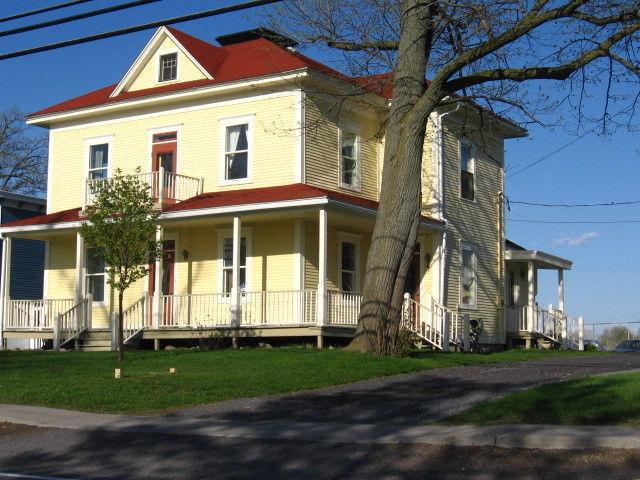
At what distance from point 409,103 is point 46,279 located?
1433 centimetres

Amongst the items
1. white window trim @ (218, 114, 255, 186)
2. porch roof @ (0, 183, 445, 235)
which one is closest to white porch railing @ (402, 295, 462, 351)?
porch roof @ (0, 183, 445, 235)

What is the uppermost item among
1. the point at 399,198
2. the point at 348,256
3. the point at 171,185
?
the point at 171,185

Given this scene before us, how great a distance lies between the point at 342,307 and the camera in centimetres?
2491

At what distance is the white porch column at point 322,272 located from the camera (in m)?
23.4

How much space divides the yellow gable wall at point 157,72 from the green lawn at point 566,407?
1698 cm

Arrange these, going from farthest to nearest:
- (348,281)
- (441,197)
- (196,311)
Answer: (441,197) < (348,281) < (196,311)

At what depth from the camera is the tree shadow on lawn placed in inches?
377

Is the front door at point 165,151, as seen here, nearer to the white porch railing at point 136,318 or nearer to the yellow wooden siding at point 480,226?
the white porch railing at point 136,318

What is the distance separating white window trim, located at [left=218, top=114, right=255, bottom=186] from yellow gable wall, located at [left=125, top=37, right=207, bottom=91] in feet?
5.51

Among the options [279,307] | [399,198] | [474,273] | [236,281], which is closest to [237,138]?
[236,281]

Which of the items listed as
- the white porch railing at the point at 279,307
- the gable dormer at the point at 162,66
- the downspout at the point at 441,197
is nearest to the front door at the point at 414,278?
the downspout at the point at 441,197

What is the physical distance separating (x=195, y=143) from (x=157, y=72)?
278 centimetres

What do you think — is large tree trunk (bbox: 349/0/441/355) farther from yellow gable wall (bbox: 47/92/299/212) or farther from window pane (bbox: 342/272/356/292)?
window pane (bbox: 342/272/356/292)

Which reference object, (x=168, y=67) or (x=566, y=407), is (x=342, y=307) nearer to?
(x=168, y=67)
